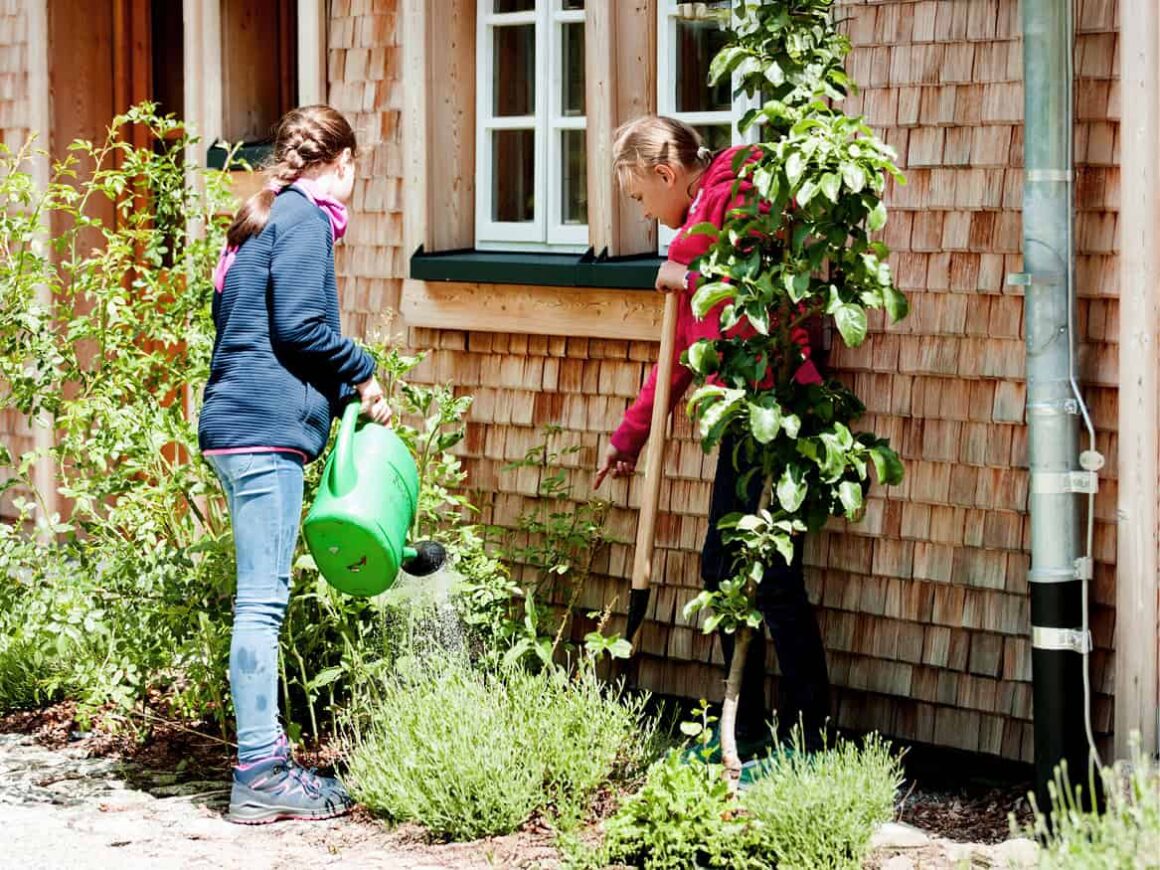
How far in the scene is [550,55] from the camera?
6.18m

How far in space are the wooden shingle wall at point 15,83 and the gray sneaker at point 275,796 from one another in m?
4.02

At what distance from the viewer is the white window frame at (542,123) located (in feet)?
20.3

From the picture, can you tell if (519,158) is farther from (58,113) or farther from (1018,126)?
(58,113)

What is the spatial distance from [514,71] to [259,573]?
2428mm

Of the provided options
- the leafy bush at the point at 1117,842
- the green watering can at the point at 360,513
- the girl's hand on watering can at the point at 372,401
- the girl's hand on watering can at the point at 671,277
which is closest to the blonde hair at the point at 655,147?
the girl's hand on watering can at the point at 671,277

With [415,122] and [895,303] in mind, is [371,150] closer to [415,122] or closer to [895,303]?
[415,122]

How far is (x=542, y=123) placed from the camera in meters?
6.24

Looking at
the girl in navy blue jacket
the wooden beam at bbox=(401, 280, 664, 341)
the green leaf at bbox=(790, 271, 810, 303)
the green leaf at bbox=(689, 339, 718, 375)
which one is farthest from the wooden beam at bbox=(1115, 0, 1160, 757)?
the girl in navy blue jacket

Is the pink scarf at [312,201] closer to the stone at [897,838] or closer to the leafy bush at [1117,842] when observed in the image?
the stone at [897,838]

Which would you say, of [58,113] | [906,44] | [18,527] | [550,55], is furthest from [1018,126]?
[58,113]

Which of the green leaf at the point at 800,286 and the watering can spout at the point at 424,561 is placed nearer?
the green leaf at the point at 800,286

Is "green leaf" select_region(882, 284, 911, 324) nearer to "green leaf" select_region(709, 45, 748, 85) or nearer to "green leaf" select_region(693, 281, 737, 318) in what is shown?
"green leaf" select_region(693, 281, 737, 318)

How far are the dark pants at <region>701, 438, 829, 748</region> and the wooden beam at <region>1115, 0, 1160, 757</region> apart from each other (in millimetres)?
835

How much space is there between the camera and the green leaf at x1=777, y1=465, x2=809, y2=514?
452cm
